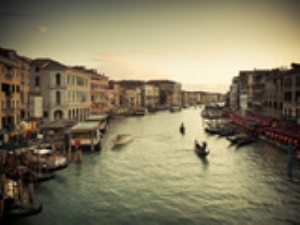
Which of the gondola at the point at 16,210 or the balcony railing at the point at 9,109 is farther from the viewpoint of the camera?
the balcony railing at the point at 9,109

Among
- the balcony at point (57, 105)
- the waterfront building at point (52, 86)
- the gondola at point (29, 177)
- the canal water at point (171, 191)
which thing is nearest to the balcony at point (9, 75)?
the canal water at point (171, 191)

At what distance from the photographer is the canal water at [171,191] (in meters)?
14.8

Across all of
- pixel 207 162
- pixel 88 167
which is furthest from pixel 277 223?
pixel 88 167

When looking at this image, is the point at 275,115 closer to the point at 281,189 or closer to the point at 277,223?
the point at 281,189

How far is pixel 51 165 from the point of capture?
21.2m

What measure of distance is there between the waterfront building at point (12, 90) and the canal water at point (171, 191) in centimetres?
1062

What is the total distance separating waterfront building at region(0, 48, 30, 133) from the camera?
29547mm

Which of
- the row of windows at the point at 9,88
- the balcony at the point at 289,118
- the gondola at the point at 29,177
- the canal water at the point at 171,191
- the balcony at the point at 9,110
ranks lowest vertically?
the canal water at the point at 171,191

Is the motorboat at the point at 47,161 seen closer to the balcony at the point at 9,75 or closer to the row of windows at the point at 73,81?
the balcony at the point at 9,75

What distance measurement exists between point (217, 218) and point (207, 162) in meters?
12.2

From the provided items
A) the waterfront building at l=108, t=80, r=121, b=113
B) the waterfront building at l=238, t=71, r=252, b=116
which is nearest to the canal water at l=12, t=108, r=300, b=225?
the waterfront building at l=238, t=71, r=252, b=116

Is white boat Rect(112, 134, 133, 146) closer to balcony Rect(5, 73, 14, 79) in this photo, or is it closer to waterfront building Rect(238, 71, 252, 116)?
balcony Rect(5, 73, 14, 79)

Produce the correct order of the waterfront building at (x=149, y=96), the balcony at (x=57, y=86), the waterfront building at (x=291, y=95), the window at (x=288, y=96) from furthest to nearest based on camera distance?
1. the waterfront building at (x=149, y=96)
2. the balcony at (x=57, y=86)
3. the window at (x=288, y=96)
4. the waterfront building at (x=291, y=95)

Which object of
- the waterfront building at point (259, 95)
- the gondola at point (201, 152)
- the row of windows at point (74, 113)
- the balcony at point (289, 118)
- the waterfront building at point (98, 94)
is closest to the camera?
the gondola at point (201, 152)
